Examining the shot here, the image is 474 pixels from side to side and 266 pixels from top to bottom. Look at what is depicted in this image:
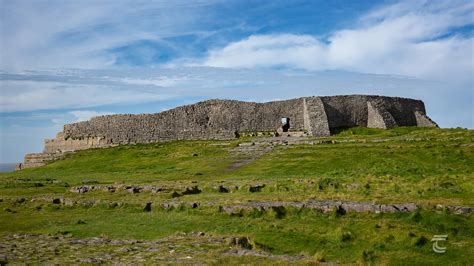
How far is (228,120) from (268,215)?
45.6 meters

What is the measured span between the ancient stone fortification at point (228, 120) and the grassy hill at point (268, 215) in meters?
22.6

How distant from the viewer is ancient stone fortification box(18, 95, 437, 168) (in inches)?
2409

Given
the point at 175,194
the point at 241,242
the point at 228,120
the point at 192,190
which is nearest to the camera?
the point at 241,242

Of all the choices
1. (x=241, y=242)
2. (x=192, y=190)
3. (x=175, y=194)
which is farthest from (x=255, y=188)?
(x=241, y=242)

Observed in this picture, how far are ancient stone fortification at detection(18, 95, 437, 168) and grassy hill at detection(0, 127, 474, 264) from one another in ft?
74.2

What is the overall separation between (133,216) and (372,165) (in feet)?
58.4

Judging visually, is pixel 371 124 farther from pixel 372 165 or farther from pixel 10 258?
pixel 10 258

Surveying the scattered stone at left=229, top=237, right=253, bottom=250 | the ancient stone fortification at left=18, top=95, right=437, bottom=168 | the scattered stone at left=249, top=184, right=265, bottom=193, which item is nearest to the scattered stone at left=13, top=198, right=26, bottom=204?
the scattered stone at left=249, top=184, right=265, bottom=193

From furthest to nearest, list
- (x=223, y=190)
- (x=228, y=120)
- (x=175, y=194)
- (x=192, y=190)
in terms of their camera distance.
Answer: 1. (x=228, y=120)
2. (x=192, y=190)
3. (x=223, y=190)
4. (x=175, y=194)

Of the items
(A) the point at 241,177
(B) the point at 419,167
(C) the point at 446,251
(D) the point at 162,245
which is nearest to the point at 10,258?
(D) the point at 162,245

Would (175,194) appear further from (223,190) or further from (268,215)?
(268,215)

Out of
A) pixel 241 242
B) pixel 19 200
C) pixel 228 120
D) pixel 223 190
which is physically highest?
pixel 228 120

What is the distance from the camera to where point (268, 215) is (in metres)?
18.7

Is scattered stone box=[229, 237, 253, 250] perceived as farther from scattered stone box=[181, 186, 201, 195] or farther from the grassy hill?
scattered stone box=[181, 186, 201, 195]
